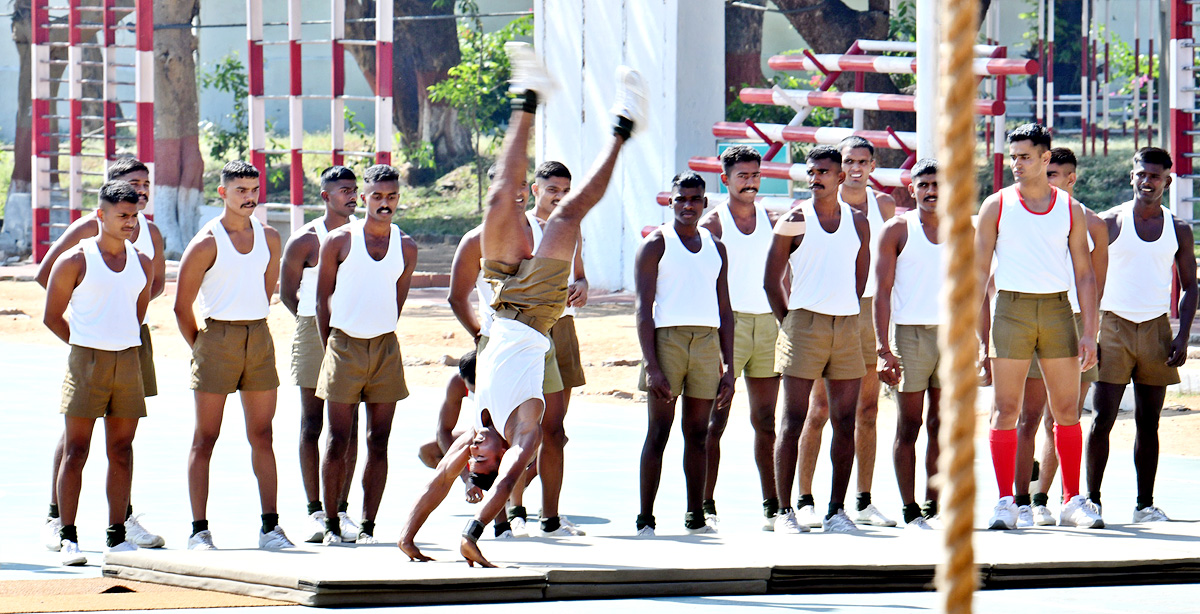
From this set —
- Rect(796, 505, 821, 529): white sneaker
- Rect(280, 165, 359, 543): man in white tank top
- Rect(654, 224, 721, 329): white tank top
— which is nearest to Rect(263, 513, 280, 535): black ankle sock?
Rect(280, 165, 359, 543): man in white tank top

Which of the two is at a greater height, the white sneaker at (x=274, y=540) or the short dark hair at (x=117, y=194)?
the short dark hair at (x=117, y=194)

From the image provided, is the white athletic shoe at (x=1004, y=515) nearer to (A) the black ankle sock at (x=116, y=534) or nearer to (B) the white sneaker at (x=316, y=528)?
(B) the white sneaker at (x=316, y=528)

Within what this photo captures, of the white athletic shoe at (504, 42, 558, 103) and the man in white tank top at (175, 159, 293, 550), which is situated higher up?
the white athletic shoe at (504, 42, 558, 103)

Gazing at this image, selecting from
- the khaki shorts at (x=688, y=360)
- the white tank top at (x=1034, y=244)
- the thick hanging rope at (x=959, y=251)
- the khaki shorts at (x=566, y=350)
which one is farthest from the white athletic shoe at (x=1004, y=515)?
the thick hanging rope at (x=959, y=251)

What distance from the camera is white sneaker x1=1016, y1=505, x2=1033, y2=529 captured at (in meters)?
7.65

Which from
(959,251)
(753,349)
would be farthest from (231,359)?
(959,251)

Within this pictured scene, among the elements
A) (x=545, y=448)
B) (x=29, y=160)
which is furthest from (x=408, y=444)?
(x=29, y=160)

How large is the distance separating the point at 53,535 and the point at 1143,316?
17.5 ft

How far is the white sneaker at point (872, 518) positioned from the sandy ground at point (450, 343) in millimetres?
1828

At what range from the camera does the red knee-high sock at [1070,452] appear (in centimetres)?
773

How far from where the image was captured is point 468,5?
3397cm

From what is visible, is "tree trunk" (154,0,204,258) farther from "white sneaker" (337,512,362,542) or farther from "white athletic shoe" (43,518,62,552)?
"white sneaker" (337,512,362,542)

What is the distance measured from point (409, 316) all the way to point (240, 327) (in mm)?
11944

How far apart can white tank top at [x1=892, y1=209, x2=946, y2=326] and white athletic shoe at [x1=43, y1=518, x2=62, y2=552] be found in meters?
4.09
